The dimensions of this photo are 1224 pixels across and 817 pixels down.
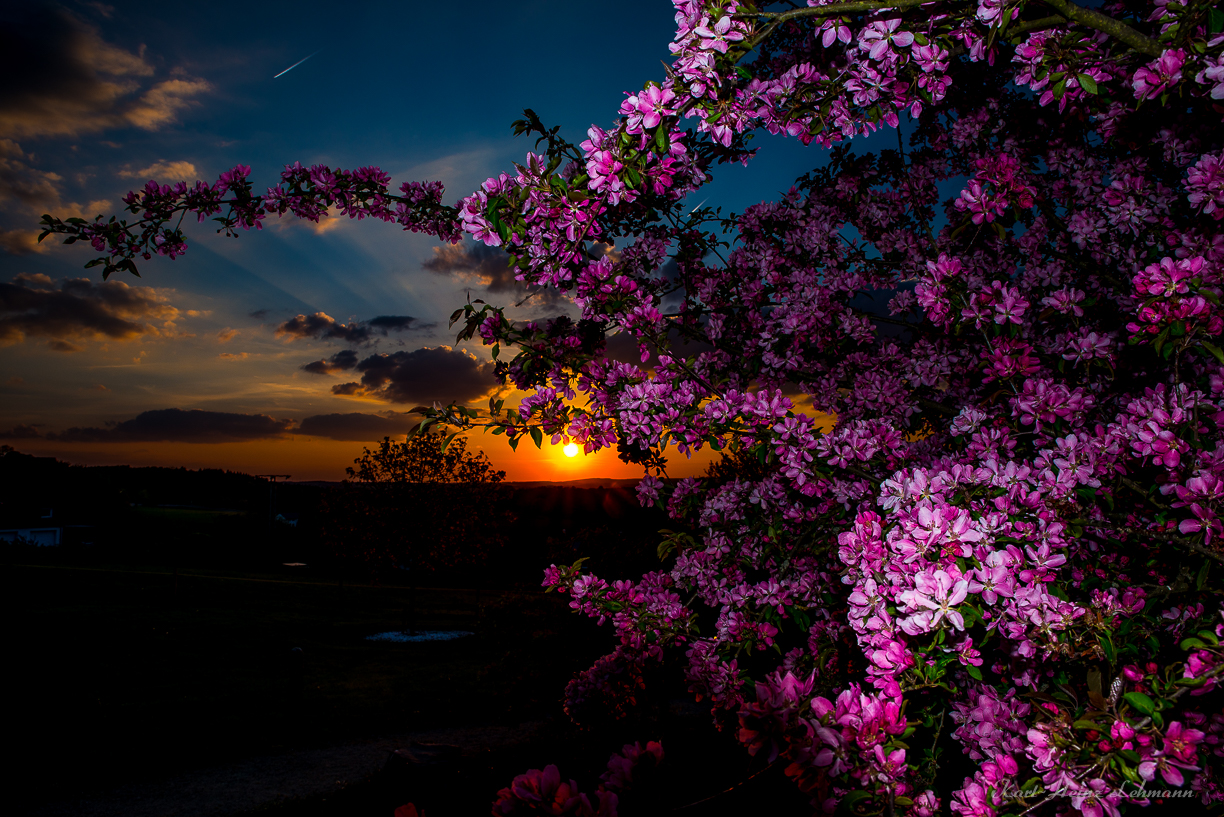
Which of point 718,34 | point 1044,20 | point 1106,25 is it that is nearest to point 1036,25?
point 1044,20

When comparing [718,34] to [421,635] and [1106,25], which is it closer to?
[1106,25]

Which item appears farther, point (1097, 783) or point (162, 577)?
point (162, 577)

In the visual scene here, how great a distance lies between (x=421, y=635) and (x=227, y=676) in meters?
6.89

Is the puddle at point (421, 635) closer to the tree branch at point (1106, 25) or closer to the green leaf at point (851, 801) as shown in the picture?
the green leaf at point (851, 801)

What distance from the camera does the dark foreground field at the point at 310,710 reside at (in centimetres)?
809

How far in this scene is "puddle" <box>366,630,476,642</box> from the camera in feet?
66.2

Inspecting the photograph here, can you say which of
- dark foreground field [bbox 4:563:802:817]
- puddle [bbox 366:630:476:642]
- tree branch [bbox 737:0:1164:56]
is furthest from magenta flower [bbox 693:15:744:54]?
puddle [bbox 366:630:476:642]

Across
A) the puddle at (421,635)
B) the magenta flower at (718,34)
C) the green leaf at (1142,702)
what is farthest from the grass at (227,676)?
the magenta flower at (718,34)

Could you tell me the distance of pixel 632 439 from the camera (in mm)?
3721

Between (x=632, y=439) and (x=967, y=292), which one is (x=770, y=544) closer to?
(x=632, y=439)

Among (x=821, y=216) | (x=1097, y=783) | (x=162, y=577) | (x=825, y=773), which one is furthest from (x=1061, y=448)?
(x=162, y=577)

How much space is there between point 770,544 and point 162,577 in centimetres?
3195

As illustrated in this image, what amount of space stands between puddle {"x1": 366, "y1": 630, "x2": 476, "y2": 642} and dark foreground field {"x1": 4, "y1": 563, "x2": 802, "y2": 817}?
0.71 m

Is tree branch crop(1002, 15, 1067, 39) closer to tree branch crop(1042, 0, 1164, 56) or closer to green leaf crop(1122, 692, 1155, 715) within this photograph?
tree branch crop(1042, 0, 1164, 56)
